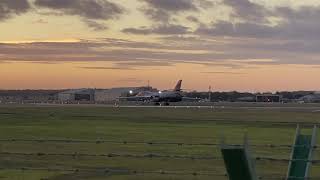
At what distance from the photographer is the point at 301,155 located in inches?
384

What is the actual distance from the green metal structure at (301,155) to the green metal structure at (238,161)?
77.4 inches

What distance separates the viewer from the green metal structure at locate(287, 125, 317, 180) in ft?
31.4

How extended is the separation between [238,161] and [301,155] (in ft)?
7.90

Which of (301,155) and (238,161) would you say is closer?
(238,161)

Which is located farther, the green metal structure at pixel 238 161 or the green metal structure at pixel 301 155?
the green metal structure at pixel 301 155

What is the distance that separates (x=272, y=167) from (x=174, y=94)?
10880cm

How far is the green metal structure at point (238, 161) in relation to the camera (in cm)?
746

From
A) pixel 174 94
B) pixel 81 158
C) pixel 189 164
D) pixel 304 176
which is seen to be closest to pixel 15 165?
pixel 81 158

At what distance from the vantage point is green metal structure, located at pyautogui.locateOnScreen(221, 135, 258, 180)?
7461 millimetres

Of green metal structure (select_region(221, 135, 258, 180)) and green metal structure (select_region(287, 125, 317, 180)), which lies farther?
green metal structure (select_region(287, 125, 317, 180))

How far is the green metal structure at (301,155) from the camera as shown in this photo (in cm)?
957

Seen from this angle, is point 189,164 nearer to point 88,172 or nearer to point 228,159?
point 88,172

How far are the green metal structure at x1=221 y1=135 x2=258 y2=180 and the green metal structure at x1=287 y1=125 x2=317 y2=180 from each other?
1965 millimetres

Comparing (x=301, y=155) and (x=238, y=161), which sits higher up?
(x=238, y=161)
